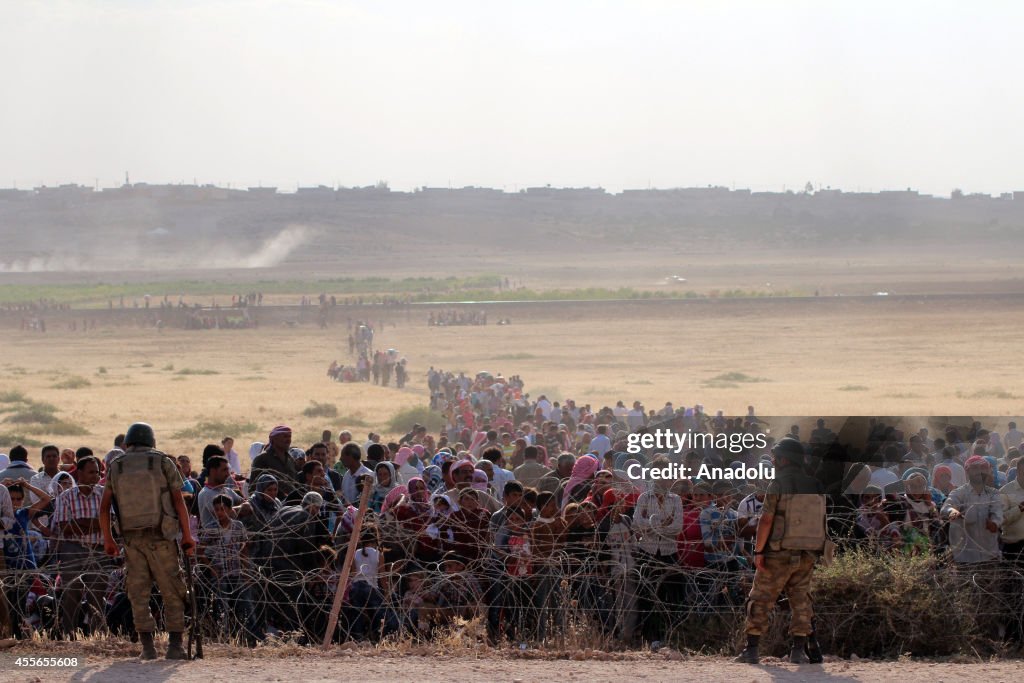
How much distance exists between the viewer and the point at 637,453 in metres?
12.2

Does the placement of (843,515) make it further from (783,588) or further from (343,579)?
(343,579)

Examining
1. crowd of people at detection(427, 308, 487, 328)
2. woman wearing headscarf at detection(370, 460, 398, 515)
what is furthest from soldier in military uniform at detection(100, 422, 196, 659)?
crowd of people at detection(427, 308, 487, 328)

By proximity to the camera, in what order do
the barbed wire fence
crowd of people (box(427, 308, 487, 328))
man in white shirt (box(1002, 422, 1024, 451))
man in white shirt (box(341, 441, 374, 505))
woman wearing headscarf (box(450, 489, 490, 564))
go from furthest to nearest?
crowd of people (box(427, 308, 487, 328))
man in white shirt (box(1002, 422, 1024, 451))
man in white shirt (box(341, 441, 374, 505))
woman wearing headscarf (box(450, 489, 490, 564))
the barbed wire fence

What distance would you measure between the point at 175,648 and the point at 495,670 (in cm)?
193

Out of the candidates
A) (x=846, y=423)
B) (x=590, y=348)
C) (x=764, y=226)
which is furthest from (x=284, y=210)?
(x=846, y=423)

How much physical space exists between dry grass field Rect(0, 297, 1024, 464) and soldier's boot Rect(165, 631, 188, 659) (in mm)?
16722

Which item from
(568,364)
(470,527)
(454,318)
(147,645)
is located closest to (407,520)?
(470,527)

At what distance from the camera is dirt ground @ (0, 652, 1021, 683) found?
24.0ft

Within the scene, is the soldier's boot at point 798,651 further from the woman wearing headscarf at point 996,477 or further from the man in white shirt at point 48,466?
the man in white shirt at point 48,466

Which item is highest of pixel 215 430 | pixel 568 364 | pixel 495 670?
pixel 495 670

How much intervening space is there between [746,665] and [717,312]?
193 ft

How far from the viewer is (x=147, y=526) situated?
24.8 ft

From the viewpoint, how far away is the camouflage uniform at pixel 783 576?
759 cm

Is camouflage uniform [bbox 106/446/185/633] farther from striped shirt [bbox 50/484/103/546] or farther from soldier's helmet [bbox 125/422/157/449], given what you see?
striped shirt [bbox 50/484/103/546]
